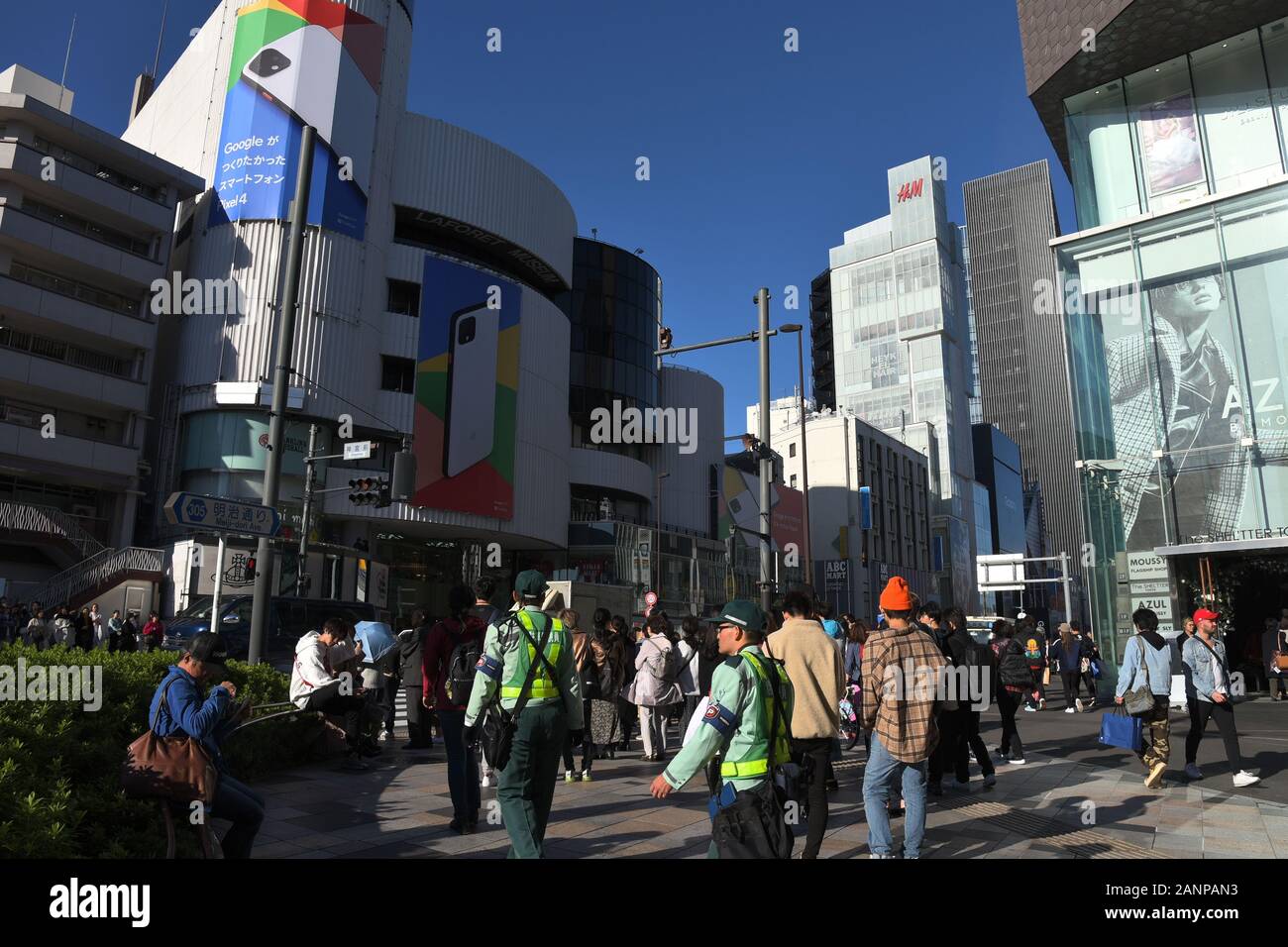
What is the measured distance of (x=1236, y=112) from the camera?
67.1 feet

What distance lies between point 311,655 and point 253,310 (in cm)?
2698

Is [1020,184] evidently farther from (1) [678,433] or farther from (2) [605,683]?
(2) [605,683]

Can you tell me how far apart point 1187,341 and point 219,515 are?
21667mm

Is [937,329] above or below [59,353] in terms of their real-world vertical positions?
above

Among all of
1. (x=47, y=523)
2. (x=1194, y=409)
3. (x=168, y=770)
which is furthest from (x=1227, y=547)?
(x=47, y=523)

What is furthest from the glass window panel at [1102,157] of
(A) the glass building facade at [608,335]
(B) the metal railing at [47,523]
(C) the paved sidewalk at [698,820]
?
(B) the metal railing at [47,523]

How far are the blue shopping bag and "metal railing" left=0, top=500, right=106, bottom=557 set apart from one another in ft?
102

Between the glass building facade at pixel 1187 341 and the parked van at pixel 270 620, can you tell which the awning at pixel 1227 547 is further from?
the parked van at pixel 270 620

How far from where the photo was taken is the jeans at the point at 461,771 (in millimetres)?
6254

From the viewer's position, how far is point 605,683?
9852 millimetres

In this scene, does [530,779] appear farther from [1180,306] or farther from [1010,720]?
[1180,306]

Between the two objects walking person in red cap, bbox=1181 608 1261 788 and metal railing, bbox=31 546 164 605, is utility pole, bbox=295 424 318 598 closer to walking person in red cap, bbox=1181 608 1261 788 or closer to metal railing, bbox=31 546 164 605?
metal railing, bbox=31 546 164 605

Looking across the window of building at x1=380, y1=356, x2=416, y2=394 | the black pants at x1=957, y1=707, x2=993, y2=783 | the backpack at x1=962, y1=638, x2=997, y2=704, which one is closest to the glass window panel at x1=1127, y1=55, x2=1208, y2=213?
the backpack at x1=962, y1=638, x2=997, y2=704
